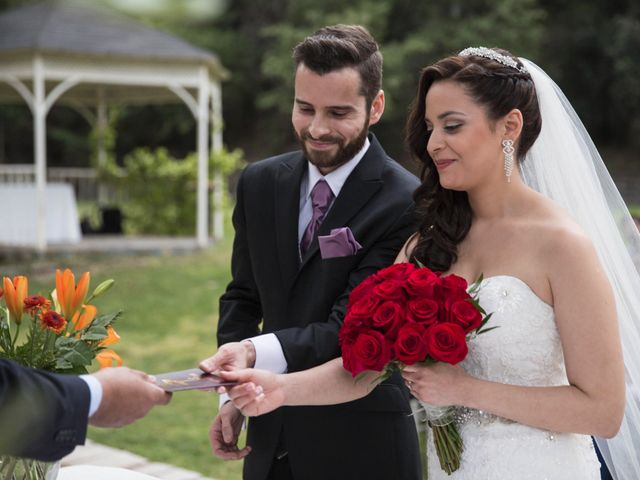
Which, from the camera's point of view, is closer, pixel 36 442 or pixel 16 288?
pixel 36 442

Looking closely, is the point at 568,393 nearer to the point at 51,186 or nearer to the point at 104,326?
the point at 104,326

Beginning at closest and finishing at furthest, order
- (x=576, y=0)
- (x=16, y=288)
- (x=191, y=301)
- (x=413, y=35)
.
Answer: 1. (x=16, y=288)
2. (x=191, y=301)
3. (x=413, y=35)
4. (x=576, y=0)

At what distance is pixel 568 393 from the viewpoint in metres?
2.43

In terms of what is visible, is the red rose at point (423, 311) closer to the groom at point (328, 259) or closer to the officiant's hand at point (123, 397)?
the groom at point (328, 259)

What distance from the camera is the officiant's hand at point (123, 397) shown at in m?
2.20

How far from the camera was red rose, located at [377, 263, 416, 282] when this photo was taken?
2.47 metres

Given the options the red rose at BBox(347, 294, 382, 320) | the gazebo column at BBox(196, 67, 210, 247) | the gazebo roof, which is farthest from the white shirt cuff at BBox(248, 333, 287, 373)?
the gazebo roof

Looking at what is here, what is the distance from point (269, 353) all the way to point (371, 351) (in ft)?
1.56

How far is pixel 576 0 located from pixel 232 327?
3529 centimetres

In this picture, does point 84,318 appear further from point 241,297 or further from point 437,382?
point 437,382

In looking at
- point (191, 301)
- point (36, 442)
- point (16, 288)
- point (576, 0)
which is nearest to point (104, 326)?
point (16, 288)

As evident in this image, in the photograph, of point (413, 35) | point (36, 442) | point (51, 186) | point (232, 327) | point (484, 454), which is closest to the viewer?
point (36, 442)

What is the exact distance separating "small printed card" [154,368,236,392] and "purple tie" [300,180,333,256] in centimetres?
70

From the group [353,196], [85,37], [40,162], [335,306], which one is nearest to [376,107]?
[353,196]
